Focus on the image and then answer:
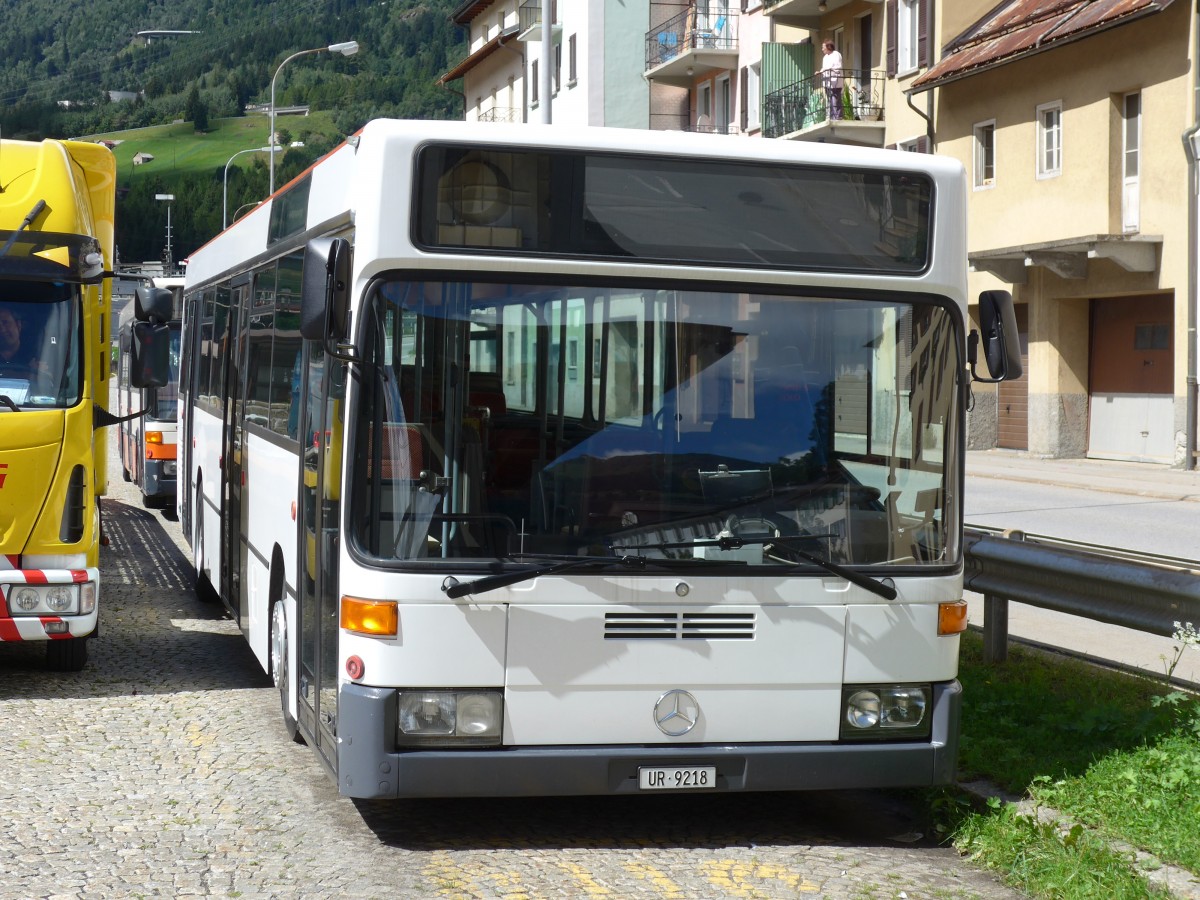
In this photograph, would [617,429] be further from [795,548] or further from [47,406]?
[47,406]

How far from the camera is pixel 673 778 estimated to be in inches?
229

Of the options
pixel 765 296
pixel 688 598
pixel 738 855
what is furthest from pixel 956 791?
pixel 765 296

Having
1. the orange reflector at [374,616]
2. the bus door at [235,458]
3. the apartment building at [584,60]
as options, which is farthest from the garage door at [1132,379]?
the orange reflector at [374,616]

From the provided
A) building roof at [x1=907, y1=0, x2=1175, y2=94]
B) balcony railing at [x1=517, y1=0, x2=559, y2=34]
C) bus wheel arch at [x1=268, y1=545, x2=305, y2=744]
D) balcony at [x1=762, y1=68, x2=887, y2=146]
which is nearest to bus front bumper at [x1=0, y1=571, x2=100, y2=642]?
bus wheel arch at [x1=268, y1=545, x2=305, y2=744]

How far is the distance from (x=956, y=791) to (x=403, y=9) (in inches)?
6973

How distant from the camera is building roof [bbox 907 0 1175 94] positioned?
1080 inches

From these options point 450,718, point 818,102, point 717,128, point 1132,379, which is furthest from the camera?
point 717,128

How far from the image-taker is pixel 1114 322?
98.8 feet

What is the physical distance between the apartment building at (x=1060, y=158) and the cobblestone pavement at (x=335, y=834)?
22.1 meters

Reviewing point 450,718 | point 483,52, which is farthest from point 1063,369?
point 483,52

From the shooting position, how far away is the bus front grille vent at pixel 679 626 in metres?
5.75

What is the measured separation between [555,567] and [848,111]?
107 feet

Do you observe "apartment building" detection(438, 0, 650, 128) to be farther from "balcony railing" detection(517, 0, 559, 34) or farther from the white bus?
the white bus

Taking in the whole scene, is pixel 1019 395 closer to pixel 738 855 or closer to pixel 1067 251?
pixel 1067 251
